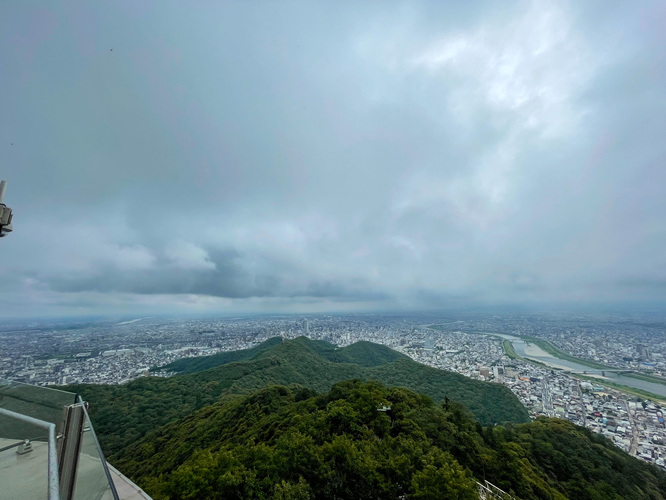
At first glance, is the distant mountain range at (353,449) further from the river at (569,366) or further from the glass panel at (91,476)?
the river at (569,366)

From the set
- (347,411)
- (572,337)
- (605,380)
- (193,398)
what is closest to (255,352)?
(193,398)

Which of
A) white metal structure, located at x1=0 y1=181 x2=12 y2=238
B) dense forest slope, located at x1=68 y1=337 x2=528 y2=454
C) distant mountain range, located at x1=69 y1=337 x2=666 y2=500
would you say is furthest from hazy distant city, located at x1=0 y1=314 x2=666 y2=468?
white metal structure, located at x1=0 y1=181 x2=12 y2=238

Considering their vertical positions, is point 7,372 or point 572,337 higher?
point 7,372

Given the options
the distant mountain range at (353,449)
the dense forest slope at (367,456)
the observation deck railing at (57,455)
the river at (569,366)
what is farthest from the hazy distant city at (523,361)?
the observation deck railing at (57,455)

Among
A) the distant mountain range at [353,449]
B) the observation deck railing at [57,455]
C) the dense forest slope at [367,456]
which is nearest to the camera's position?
the observation deck railing at [57,455]

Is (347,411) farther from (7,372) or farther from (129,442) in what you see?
(7,372)

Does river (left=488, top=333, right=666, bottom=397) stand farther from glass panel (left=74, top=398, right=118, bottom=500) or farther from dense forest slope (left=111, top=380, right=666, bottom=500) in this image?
glass panel (left=74, top=398, right=118, bottom=500)

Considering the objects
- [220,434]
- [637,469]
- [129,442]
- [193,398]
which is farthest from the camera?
[193,398]
